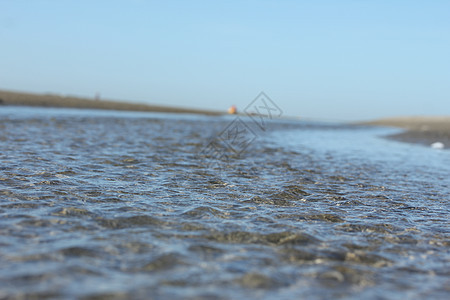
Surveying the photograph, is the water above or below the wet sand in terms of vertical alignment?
below

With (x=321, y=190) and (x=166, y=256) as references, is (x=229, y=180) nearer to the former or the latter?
(x=321, y=190)

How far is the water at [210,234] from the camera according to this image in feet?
13.6

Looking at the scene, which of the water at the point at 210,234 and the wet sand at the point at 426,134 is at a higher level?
the wet sand at the point at 426,134

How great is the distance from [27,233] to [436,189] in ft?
32.4

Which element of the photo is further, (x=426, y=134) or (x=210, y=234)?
(x=426, y=134)

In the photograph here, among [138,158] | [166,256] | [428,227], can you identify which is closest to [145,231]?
[166,256]

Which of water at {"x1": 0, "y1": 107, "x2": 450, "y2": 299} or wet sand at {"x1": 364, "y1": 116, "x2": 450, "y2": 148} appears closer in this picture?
water at {"x1": 0, "y1": 107, "x2": 450, "y2": 299}

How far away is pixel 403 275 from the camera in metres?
4.75

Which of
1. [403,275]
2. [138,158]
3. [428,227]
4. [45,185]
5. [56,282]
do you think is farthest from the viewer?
[138,158]

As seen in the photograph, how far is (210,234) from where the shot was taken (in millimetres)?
5758

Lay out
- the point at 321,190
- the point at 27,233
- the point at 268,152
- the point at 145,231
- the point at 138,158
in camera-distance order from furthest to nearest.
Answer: the point at 268,152 < the point at 138,158 < the point at 321,190 < the point at 145,231 < the point at 27,233

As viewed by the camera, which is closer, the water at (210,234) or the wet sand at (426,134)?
the water at (210,234)

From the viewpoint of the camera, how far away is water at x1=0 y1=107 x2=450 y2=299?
13.6 feet

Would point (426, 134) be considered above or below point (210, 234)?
above
